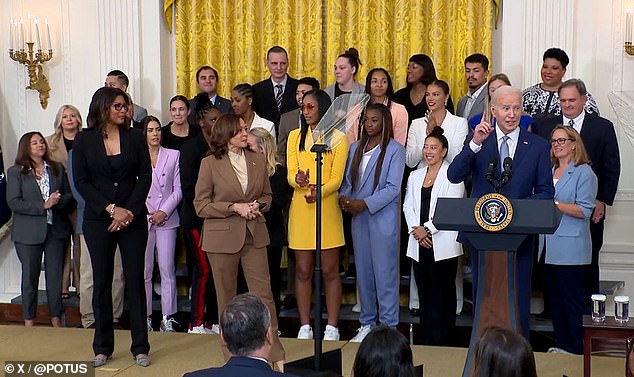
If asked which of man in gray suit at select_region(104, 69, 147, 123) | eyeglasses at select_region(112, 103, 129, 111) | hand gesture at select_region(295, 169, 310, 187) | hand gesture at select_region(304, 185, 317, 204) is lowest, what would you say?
hand gesture at select_region(304, 185, 317, 204)

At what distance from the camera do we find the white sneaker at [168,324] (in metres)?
6.95

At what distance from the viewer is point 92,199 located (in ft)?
18.1

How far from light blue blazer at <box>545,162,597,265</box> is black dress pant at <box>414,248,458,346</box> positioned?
643mm

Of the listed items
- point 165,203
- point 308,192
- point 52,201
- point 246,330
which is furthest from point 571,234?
point 52,201

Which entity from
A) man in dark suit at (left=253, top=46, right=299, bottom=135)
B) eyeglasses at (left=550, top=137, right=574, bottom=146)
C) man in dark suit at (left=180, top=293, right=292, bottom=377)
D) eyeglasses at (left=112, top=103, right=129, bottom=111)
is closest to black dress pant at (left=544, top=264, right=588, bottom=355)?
eyeglasses at (left=550, top=137, right=574, bottom=146)

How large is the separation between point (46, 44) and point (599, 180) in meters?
4.41

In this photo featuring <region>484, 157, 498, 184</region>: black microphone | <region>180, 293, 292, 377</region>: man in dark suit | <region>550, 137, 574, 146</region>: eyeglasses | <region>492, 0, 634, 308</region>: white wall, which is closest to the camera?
<region>180, 293, 292, 377</region>: man in dark suit

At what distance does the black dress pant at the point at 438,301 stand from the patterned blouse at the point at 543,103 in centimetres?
A: 119

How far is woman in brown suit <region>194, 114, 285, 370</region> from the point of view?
5789mm

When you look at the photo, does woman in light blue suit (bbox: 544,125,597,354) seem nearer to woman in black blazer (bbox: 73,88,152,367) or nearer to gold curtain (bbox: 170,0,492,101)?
gold curtain (bbox: 170,0,492,101)

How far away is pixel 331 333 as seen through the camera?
256 inches

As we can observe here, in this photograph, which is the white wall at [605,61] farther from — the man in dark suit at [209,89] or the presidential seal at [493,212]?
the presidential seal at [493,212]

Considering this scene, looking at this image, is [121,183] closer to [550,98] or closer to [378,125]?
[378,125]

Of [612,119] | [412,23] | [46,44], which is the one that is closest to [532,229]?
[612,119]
